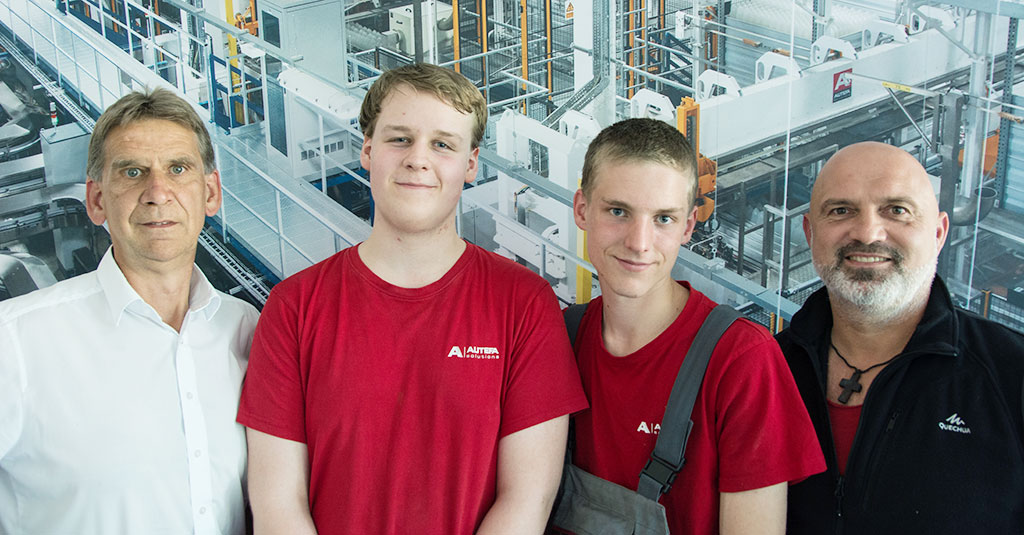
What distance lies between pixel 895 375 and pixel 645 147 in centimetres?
79

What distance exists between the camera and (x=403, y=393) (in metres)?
2.10

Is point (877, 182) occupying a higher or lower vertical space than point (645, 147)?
lower

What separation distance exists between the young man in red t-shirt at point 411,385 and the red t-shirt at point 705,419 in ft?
0.34

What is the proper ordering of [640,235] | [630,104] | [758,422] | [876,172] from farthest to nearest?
1. [630,104]
2. [876,172]
3. [640,235]
4. [758,422]

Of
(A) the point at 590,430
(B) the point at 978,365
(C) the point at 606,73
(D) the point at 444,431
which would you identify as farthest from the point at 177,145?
(B) the point at 978,365

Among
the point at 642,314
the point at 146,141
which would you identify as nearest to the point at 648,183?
the point at 642,314

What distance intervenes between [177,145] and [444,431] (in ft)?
3.22

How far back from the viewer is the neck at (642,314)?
6.94 feet

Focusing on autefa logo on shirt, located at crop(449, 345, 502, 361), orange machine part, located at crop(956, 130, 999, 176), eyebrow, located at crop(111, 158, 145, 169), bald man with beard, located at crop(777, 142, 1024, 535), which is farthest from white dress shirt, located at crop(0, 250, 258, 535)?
orange machine part, located at crop(956, 130, 999, 176)

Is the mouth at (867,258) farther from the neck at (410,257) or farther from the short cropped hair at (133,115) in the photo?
the short cropped hair at (133,115)

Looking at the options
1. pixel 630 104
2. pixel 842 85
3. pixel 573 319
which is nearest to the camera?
pixel 573 319

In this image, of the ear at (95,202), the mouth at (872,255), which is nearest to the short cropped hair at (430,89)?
the ear at (95,202)

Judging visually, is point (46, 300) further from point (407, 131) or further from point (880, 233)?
point (880, 233)

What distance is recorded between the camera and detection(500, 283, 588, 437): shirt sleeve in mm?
2064
